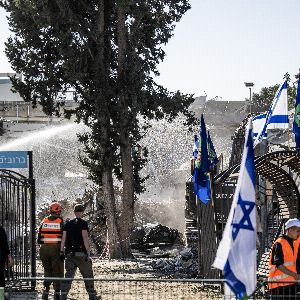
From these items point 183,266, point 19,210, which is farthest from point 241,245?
point 183,266

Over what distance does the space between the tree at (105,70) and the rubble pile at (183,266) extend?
19.1ft

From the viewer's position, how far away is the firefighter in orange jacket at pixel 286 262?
33.9 feet

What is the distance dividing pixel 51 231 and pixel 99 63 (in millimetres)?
14004

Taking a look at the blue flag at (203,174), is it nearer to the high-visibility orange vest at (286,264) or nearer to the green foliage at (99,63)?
the high-visibility orange vest at (286,264)

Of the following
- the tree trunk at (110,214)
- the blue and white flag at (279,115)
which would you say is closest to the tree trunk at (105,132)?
the tree trunk at (110,214)

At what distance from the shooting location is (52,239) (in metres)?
14.8

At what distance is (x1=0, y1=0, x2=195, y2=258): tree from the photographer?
27.6 meters

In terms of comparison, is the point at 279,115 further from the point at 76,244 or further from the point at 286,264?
the point at 286,264

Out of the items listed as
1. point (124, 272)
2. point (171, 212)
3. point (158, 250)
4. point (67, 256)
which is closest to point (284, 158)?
point (67, 256)

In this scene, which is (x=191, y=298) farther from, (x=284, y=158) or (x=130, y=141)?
(x=130, y=141)

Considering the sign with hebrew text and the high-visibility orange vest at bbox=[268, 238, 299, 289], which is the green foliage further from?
the high-visibility orange vest at bbox=[268, 238, 299, 289]

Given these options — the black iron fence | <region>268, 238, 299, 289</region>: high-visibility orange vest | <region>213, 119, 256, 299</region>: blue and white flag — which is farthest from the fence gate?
<region>213, 119, 256, 299</region>: blue and white flag

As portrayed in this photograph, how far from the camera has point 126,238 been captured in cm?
2902

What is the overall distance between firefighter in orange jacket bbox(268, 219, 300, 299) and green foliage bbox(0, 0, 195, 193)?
17.1 m
